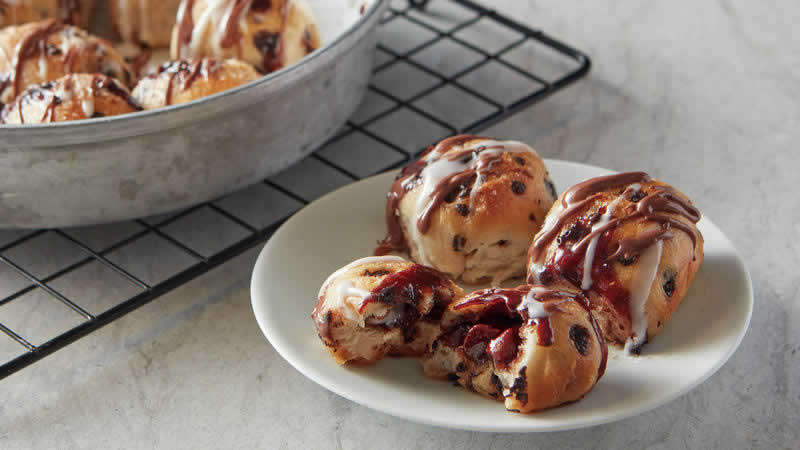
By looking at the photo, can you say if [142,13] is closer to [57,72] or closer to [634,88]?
[57,72]

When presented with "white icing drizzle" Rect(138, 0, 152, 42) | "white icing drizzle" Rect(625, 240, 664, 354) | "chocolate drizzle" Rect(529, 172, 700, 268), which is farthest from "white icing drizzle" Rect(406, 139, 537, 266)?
"white icing drizzle" Rect(138, 0, 152, 42)

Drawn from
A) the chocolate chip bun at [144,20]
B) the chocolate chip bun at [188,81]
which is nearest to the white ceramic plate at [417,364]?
the chocolate chip bun at [188,81]

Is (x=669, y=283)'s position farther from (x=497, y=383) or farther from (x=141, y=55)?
(x=141, y=55)

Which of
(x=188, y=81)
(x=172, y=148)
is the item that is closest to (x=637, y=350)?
(x=172, y=148)

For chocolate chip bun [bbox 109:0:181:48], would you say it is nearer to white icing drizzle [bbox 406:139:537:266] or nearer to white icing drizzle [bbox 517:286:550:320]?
white icing drizzle [bbox 406:139:537:266]

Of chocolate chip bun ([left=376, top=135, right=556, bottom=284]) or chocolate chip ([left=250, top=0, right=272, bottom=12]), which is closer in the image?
chocolate chip bun ([left=376, top=135, right=556, bottom=284])

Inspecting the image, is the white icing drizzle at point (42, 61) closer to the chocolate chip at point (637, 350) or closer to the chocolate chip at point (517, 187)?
the chocolate chip at point (517, 187)
